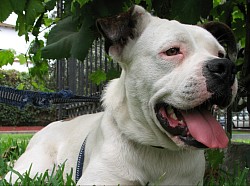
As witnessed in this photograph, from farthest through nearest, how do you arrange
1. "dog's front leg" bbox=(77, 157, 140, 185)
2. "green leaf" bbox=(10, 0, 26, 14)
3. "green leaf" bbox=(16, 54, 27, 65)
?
"green leaf" bbox=(16, 54, 27, 65)
"dog's front leg" bbox=(77, 157, 140, 185)
"green leaf" bbox=(10, 0, 26, 14)

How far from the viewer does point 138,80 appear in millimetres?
2877

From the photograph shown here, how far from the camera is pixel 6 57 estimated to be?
509cm

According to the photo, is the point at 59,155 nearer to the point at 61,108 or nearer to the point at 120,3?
the point at 120,3

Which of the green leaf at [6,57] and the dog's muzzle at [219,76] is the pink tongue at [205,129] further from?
the green leaf at [6,57]

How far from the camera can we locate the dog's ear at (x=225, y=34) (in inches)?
131

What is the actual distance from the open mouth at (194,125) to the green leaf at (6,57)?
2785 millimetres

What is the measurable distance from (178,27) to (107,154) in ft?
2.90

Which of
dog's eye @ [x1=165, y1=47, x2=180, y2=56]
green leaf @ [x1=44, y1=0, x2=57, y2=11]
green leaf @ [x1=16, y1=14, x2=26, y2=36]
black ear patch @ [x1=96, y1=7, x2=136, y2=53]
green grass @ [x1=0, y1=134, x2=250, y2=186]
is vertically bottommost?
green grass @ [x1=0, y1=134, x2=250, y2=186]

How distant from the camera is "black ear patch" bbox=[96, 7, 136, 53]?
112 inches

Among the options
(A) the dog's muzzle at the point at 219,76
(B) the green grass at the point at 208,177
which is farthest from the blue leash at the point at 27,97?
(A) the dog's muzzle at the point at 219,76

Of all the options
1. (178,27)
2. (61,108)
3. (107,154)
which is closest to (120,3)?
(178,27)

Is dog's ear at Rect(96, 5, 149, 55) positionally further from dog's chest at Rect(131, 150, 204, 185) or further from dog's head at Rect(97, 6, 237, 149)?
dog's chest at Rect(131, 150, 204, 185)

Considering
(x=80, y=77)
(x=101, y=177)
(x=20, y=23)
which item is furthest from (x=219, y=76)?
(x=80, y=77)

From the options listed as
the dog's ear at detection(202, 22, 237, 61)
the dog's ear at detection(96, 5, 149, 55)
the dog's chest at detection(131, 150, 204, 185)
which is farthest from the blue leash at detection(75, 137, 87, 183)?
the dog's ear at detection(202, 22, 237, 61)
